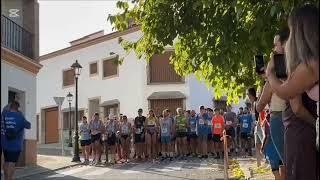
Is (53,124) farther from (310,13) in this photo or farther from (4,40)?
(310,13)

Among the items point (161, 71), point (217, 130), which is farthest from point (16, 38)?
point (161, 71)

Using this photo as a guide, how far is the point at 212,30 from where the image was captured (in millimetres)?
8781

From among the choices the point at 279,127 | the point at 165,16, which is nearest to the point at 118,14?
the point at 165,16

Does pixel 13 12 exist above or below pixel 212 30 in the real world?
above

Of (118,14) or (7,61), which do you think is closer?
(118,14)

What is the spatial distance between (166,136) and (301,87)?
1633 cm

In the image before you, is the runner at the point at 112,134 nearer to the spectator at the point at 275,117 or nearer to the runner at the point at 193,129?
the runner at the point at 193,129

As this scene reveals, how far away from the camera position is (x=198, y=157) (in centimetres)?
2005

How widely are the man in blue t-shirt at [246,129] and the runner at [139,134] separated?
11.3ft

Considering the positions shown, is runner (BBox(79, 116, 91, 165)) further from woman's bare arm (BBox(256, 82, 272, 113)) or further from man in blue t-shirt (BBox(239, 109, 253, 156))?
woman's bare arm (BBox(256, 82, 272, 113))

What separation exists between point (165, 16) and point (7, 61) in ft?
34.7

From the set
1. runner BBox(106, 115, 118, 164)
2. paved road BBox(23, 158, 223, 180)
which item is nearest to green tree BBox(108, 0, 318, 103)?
paved road BBox(23, 158, 223, 180)

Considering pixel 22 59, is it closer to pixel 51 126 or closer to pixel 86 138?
pixel 86 138

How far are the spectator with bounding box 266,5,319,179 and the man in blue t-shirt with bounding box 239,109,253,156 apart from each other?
15.9 m
